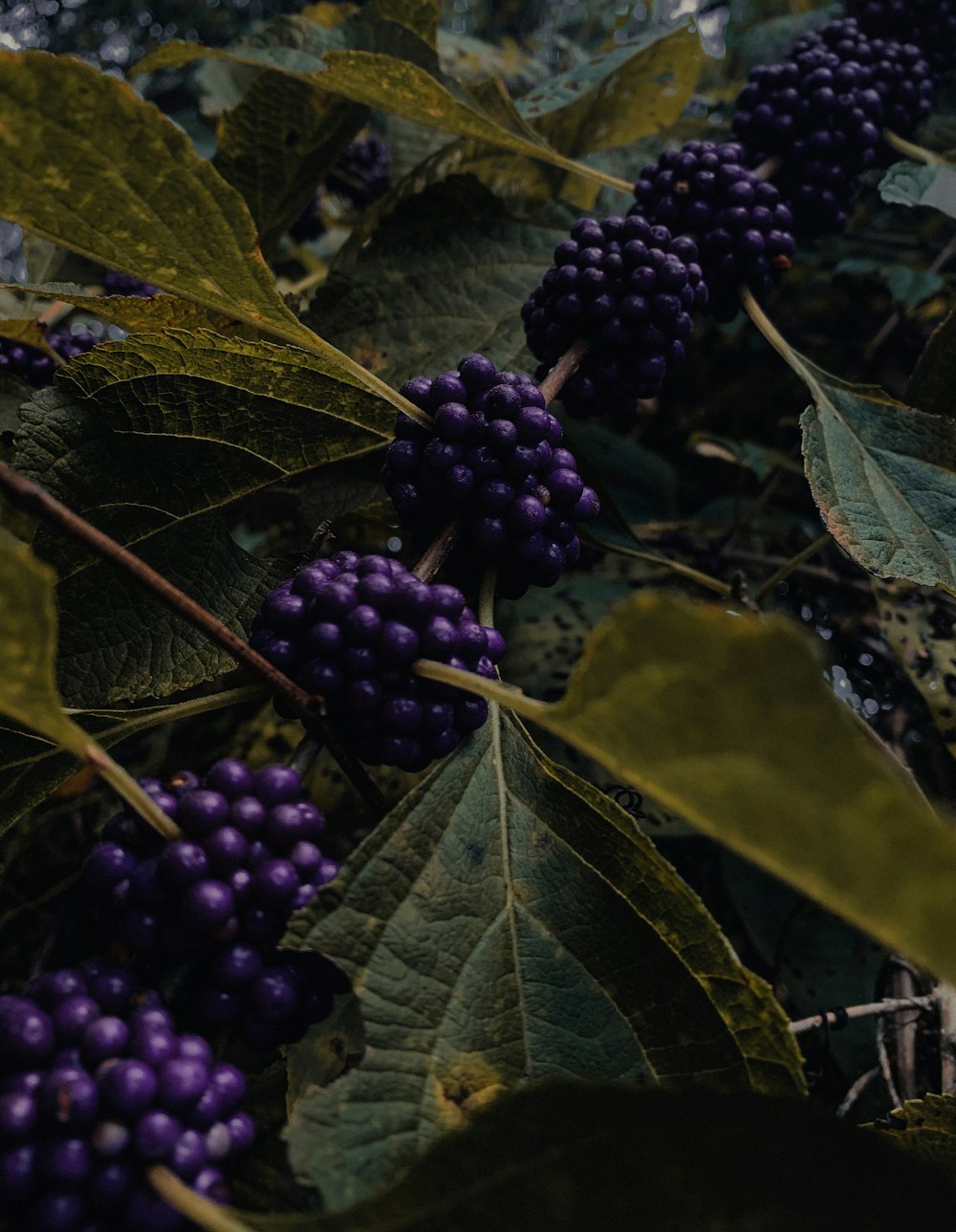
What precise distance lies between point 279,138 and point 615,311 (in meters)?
0.55

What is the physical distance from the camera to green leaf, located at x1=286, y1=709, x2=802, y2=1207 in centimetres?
58

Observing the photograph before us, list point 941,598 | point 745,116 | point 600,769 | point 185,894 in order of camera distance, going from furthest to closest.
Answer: point 745,116 < point 941,598 < point 600,769 < point 185,894

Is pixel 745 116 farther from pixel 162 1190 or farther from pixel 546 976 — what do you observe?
pixel 162 1190

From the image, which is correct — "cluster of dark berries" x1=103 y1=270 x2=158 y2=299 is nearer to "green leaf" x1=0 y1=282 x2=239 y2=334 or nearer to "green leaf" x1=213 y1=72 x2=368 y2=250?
"green leaf" x1=213 y1=72 x2=368 y2=250

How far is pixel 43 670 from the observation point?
1.69ft

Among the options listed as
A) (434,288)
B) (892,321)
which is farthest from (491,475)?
(892,321)

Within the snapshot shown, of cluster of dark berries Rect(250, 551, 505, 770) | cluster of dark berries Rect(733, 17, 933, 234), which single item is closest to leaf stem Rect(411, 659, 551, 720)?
cluster of dark berries Rect(250, 551, 505, 770)

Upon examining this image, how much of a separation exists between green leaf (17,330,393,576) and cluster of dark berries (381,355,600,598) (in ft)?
0.26

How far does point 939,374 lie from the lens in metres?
1.10

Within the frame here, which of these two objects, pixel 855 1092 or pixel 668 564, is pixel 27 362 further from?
pixel 855 1092

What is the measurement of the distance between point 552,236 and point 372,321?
296 millimetres

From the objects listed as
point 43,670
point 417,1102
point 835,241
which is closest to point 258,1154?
point 417,1102

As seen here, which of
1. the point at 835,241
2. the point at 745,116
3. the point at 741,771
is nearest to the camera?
the point at 741,771

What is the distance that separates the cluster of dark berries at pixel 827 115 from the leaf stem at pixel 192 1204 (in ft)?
4.32
